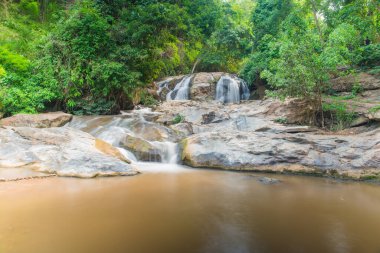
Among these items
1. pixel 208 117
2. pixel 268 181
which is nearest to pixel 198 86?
pixel 208 117

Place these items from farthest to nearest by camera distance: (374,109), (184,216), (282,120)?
(282,120), (374,109), (184,216)

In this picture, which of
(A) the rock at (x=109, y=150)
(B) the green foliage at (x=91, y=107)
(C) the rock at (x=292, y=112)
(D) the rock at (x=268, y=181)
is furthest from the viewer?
(B) the green foliage at (x=91, y=107)

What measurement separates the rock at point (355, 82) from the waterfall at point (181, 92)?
983cm

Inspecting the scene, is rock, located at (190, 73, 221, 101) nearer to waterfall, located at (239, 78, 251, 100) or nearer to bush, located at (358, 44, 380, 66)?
waterfall, located at (239, 78, 251, 100)

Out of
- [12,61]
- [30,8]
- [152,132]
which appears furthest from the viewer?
[30,8]

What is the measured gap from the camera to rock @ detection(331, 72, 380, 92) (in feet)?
36.5

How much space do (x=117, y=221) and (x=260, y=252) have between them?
1881 millimetres

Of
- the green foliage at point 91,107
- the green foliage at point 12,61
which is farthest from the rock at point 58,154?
the green foliage at point 91,107

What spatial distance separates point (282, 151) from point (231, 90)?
1161cm

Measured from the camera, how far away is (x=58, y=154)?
259 inches

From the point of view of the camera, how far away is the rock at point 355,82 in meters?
11.1

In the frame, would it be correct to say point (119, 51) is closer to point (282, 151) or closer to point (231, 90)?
point (282, 151)

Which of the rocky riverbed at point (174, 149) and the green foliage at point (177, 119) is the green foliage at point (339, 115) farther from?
the green foliage at point (177, 119)

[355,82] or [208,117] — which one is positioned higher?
[355,82]
